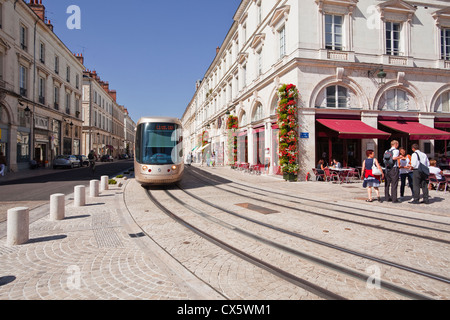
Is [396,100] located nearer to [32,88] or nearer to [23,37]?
[32,88]

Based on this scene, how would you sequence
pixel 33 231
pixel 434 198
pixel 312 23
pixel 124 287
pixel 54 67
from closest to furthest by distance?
pixel 124 287
pixel 33 231
pixel 434 198
pixel 312 23
pixel 54 67

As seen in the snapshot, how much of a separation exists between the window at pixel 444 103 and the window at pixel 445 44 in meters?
2.32

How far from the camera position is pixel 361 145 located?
1450 cm

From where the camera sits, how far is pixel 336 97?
14133 millimetres

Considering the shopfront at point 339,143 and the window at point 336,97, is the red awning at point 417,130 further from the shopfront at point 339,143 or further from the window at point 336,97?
the window at point 336,97

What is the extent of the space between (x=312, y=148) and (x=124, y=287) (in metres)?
12.6

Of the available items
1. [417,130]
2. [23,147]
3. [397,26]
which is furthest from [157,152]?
[23,147]

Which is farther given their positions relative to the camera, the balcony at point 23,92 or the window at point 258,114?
the balcony at point 23,92

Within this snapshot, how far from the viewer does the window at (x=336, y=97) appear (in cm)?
1413

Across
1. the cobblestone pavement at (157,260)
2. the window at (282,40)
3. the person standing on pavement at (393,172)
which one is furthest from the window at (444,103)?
the cobblestone pavement at (157,260)

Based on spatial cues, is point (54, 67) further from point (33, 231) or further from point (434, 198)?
point (434, 198)

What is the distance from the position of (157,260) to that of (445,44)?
2111 centimetres

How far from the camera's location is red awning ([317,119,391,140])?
12.4 m

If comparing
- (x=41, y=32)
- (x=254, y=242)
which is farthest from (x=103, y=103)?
(x=254, y=242)
